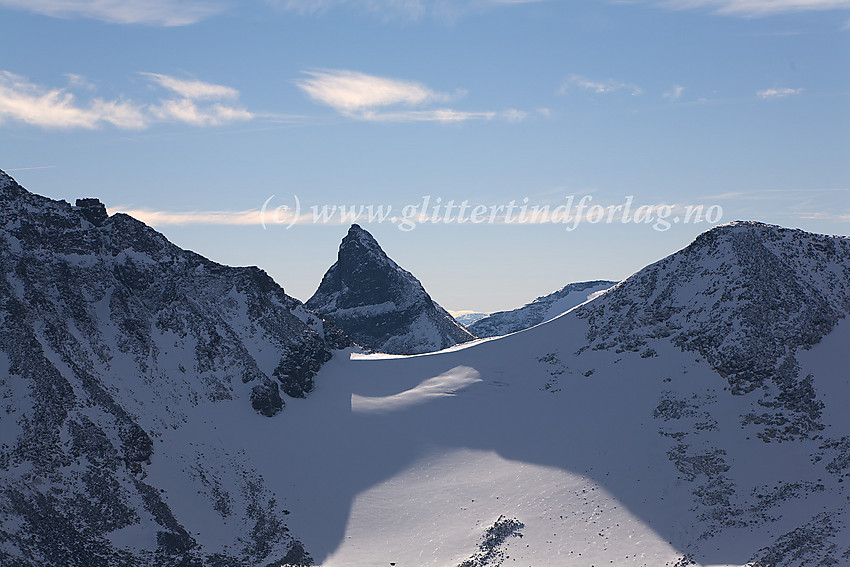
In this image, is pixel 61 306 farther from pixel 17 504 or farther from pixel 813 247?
pixel 813 247

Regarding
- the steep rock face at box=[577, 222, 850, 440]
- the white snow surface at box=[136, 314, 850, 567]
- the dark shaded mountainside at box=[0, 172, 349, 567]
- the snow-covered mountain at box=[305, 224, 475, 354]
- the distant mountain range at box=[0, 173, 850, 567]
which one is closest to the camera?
the white snow surface at box=[136, 314, 850, 567]

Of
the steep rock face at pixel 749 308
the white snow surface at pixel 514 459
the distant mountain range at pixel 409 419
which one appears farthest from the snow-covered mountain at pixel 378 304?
the steep rock face at pixel 749 308

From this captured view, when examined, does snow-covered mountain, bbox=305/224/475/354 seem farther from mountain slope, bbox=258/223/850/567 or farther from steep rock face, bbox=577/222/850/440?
steep rock face, bbox=577/222/850/440

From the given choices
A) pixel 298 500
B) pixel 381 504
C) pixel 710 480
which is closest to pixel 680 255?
pixel 710 480

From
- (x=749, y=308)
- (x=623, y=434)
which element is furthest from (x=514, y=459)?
(x=749, y=308)

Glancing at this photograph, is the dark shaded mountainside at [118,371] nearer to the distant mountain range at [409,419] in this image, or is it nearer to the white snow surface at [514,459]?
the distant mountain range at [409,419]

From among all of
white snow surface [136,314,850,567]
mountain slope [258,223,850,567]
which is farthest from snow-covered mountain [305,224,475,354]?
white snow surface [136,314,850,567]
